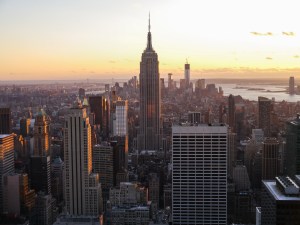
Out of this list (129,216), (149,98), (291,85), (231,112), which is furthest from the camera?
(149,98)

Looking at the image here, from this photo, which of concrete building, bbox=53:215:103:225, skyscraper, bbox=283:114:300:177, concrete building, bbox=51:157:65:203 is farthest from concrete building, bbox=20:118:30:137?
skyscraper, bbox=283:114:300:177

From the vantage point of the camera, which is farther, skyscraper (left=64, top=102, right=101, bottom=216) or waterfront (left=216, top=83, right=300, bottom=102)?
waterfront (left=216, top=83, right=300, bottom=102)

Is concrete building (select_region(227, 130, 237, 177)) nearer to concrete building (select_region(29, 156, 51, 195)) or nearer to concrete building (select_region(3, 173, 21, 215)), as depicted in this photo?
concrete building (select_region(29, 156, 51, 195))

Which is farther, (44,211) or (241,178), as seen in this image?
(241,178)

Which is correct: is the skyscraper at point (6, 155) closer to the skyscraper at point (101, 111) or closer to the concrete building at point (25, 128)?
the concrete building at point (25, 128)

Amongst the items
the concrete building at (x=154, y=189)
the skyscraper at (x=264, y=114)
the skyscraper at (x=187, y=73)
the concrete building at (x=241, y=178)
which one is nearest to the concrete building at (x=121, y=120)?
the skyscraper at (x=187, y=73)

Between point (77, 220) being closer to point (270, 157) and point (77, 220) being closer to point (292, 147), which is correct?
point (292, 147)

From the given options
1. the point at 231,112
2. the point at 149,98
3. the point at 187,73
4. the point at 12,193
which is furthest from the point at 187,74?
the point at 149,98
